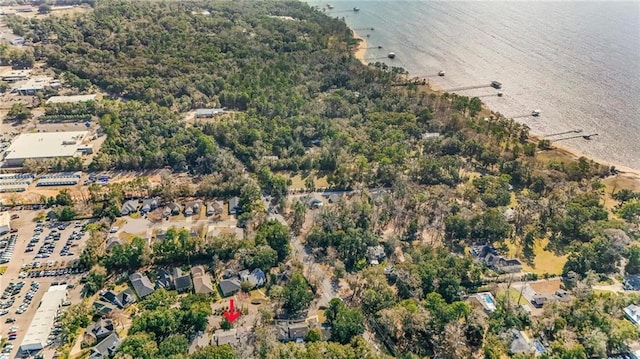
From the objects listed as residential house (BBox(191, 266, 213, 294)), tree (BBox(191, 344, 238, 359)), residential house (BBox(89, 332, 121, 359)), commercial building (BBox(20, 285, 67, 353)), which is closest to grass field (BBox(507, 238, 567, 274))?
tree (BBox(191, 344, 238, 359))

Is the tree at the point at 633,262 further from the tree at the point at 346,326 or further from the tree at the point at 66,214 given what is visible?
the tree at the point at 66,214

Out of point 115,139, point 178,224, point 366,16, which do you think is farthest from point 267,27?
point 178,224

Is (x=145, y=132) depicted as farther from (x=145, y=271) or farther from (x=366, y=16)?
(x=366, y=16)

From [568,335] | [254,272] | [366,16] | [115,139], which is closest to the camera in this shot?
[568,335]

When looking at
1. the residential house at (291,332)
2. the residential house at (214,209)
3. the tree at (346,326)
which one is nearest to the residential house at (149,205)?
the residential house at (214,209)

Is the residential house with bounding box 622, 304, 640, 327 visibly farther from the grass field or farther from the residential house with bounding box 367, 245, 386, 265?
the residential house with bounding box 367, 245, 386, 265

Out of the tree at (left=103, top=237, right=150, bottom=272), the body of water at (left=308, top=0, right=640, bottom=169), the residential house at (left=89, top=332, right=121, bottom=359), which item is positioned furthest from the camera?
the body of water at (left=308, top=0, right=640, bottom=169)
